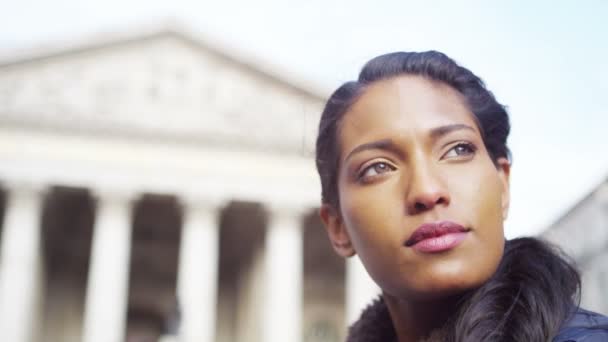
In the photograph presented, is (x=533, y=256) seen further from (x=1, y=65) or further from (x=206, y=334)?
(x=1, y=65)

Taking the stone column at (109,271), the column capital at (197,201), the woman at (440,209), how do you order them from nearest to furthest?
the woman at (440,209) < the stone column at (109,271) < the column capital at (197,201)

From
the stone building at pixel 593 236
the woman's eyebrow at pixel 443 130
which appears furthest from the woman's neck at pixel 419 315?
the stone building at pixel 593 236

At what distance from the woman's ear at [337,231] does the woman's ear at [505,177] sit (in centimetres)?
45

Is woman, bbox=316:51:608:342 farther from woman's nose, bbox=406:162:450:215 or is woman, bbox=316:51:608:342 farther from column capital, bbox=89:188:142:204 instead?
column capital, bbox=89:188:142:204

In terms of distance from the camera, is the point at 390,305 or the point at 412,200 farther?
the point at 390,305

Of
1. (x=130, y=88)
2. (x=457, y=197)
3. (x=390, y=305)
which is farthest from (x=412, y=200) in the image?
(x=130, y=88)

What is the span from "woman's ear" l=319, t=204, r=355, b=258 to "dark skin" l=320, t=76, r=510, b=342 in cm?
23

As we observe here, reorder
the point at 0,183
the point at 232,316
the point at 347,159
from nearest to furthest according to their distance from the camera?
the point at 347,159
the point at 0,183
the point at 232,316

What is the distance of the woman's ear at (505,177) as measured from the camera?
78.4 inches

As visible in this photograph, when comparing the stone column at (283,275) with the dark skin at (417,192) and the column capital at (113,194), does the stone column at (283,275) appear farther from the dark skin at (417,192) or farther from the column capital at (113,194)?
the dark skin at (417,192)

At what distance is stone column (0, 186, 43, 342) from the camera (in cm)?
2450

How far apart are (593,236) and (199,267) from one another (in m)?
22.2

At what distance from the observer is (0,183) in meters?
25.7

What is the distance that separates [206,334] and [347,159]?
24815 millimetres
